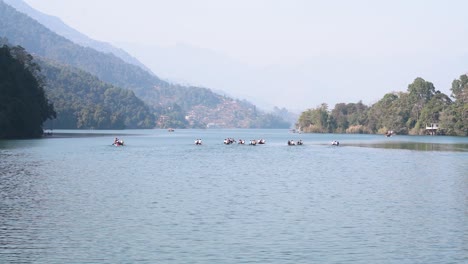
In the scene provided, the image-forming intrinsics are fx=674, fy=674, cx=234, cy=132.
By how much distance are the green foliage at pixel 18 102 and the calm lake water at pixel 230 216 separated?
58577 mm

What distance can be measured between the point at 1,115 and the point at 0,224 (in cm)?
8543

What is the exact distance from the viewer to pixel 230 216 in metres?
34.6

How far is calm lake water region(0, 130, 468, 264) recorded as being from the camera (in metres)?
26.2

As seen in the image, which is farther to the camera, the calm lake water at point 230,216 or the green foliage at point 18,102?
the green foliage at point 18,102

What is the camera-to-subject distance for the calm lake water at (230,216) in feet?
85.9

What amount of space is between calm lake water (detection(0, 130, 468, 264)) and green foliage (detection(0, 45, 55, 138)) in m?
58.6

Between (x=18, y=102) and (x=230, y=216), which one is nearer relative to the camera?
(x=230, y=216)

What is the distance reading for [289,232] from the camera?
3033 cm

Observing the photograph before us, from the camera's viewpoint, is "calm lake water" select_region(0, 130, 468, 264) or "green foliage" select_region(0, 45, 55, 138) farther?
"green foliage" select_region(0, 45, 55, 138)

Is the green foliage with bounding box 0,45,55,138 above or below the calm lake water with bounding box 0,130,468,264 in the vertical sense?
above

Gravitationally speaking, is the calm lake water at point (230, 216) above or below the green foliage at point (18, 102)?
below

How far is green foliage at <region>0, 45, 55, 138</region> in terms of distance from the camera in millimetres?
117375

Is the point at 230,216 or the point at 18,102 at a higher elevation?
the point at 18,102

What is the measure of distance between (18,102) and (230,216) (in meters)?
93.3
